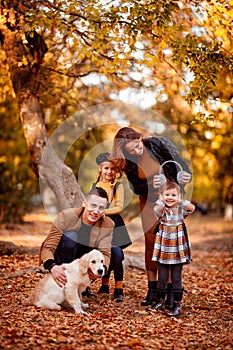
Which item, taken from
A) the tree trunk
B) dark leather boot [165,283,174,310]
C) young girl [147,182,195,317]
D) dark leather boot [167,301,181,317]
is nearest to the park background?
the tree trunk

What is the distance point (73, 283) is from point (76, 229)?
0.63 m

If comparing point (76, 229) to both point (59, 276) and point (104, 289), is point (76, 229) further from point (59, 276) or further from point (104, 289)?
point (104, 289)

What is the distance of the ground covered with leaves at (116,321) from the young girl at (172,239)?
0.32 metres

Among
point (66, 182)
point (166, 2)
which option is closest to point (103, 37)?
point (166, 2)

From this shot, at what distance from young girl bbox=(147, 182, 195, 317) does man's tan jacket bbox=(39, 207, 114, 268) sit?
475 millimetres

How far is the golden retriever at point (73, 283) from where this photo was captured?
4746mm

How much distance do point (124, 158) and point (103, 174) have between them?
0.28 m

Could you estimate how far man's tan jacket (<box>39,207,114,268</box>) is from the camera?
5.11 m

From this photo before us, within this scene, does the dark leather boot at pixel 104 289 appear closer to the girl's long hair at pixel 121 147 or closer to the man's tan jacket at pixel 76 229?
the man's tan jacket at pixel 76 229

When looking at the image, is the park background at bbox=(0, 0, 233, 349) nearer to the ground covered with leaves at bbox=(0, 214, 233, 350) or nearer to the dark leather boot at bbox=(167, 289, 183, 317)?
the ground covered with leaves at bbox=(0, 214, 233, 350)

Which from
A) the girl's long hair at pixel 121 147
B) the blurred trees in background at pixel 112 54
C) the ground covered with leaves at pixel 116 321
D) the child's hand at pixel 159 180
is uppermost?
the blurred trees in background at pixel 112 54

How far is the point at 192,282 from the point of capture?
7.48 m

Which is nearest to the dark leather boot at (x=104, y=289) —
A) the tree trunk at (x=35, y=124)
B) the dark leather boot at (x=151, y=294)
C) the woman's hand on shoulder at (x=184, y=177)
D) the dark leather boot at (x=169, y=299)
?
the dark leather boot at (x=151, y=294)

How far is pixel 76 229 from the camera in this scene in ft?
17.1
